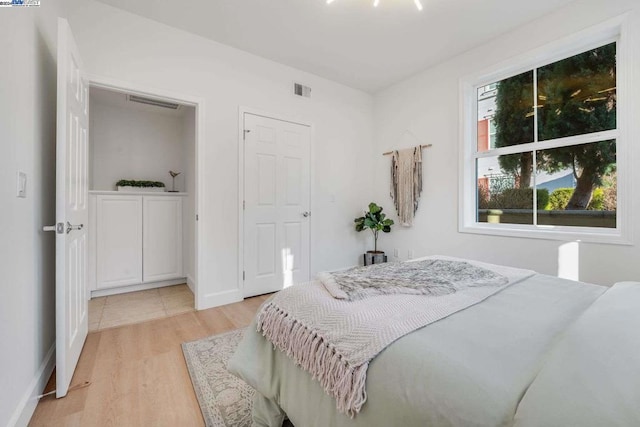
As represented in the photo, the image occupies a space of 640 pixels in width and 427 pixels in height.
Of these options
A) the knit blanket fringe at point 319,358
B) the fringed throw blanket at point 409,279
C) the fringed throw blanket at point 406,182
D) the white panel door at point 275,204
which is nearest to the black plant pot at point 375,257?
the fringed throw blanket at point 406,182

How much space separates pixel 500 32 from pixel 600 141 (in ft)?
4.42

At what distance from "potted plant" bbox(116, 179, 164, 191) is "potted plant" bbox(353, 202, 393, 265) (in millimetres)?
2634

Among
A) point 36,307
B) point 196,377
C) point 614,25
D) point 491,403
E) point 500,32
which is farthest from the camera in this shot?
point 500,32

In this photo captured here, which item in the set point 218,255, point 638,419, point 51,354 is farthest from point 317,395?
point 218,255

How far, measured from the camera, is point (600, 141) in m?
2.31

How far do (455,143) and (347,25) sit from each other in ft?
5.51

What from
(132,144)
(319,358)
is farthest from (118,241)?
(319,358)

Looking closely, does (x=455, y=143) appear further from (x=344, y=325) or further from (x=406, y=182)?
(x=344, y=325)

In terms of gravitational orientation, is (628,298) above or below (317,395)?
above

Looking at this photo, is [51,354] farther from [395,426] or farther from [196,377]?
[395,426]

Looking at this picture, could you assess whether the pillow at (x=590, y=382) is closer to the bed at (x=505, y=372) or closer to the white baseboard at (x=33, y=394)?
the bed at (x=505, y=372)

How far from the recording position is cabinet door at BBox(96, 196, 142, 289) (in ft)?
10.0

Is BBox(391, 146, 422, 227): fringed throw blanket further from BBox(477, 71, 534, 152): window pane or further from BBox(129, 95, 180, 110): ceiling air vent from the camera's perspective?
BBox(129, 95, 180, 110): ceiling air vent

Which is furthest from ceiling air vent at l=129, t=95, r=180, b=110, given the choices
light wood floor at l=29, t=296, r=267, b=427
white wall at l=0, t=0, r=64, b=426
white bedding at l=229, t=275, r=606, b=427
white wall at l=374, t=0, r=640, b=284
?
white bedding at l=229, t=275, r=606, b=427
